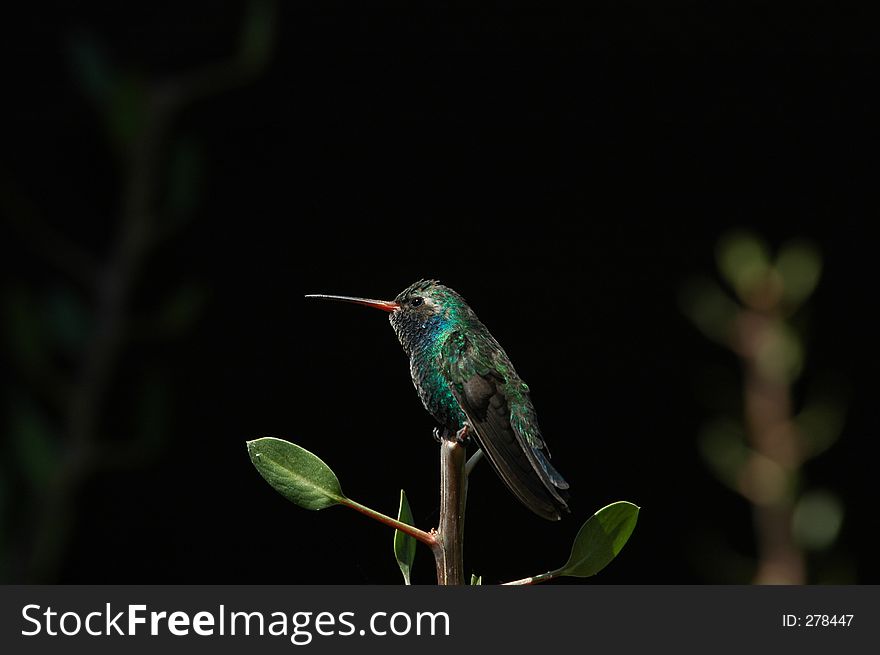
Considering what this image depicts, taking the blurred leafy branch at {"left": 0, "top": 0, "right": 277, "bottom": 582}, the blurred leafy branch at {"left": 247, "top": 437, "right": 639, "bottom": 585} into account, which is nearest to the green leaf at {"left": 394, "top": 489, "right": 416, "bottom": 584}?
the blurred leafy branch at {"left": 247, "top": 437, "right": 639, "bottom": 585}

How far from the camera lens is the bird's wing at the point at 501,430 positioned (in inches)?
19.4

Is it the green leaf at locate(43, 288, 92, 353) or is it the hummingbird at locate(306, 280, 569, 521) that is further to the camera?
the green leaf at locate(43, 288, 92, 353)

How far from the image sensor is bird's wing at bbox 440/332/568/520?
1.62 ft

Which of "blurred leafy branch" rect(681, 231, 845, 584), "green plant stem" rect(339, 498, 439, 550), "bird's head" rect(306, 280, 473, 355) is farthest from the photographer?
"blurred leafy branch" rect(681, 231, 845, 584)

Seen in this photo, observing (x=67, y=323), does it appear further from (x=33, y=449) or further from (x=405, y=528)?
(x=405, y=528)

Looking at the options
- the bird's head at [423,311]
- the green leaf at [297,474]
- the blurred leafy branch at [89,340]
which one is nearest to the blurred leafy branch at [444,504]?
the green leaf at [297,474]

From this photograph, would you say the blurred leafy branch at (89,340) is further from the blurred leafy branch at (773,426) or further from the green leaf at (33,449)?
the blurred leafy branch at (773,426)

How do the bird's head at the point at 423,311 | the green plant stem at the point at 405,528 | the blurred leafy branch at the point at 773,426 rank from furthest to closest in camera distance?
the blurred leafy branch at the point at 773,426, the bird's head at the point at 423,311, the green plant stem at the point at 405,528

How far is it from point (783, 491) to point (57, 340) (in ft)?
3.32

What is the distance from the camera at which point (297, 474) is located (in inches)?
19.1

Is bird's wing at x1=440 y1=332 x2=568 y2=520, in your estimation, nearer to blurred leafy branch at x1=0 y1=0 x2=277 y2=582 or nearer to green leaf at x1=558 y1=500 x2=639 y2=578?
green leaf at x1=558 y1=500 x2=639 y2=578

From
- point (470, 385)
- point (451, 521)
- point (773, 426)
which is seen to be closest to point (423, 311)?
point (470, 385)

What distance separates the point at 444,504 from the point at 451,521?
0.04 ft

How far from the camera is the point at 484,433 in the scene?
1.76ft
